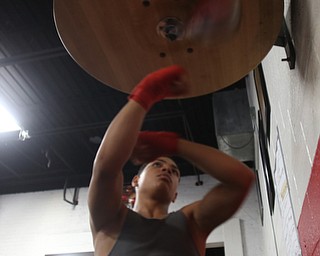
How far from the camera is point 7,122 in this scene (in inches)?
175

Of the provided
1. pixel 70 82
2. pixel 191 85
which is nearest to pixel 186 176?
pixel 70 82

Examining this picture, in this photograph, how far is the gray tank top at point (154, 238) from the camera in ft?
3.67

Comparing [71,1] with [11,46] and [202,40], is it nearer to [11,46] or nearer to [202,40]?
[202,40]

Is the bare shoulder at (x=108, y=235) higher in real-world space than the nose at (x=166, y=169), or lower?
lower

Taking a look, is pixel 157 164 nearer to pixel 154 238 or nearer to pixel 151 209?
pixel 151 209

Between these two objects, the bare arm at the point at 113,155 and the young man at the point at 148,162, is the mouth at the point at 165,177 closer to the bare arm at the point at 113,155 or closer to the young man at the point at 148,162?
the young man at the point at 148,162

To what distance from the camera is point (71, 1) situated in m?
1.37

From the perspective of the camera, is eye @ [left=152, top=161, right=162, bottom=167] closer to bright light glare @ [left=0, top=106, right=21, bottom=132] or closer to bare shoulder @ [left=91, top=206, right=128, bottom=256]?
bare shoulder @ [left=91, top=206, right=128, bottom=256]

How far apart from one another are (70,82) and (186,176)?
2274 mm

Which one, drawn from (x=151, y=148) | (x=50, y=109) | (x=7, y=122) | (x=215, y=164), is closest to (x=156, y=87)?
(x=151, y=148)

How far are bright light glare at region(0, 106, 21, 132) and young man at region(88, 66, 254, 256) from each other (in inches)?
136

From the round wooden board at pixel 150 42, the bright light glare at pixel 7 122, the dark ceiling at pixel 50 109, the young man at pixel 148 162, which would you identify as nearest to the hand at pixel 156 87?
→ the young man at pixel 148 162

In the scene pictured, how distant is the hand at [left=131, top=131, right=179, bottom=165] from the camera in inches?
43.8

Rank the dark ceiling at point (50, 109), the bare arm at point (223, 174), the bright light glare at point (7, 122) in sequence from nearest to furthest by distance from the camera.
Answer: the bare arm at point (223, 174)
the dark ceiling at point (50, 109)
the bright light glare at point (7, 122)
